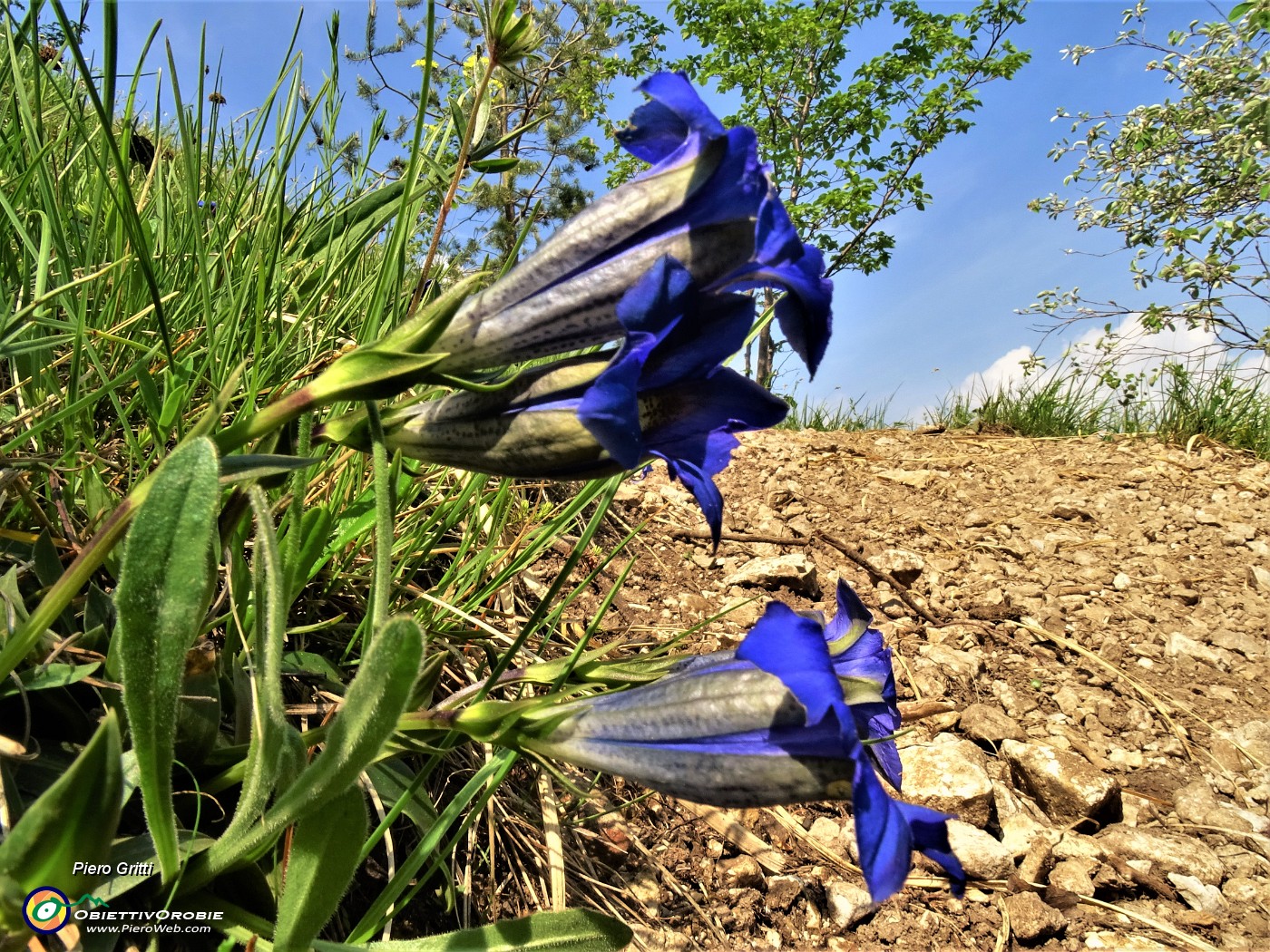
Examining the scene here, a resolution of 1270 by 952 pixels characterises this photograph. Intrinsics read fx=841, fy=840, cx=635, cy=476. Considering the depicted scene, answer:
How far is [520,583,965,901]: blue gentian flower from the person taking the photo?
737 millimetres

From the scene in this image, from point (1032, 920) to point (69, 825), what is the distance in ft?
5.03

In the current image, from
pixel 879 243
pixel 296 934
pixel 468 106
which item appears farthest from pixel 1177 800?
pixel 879 243

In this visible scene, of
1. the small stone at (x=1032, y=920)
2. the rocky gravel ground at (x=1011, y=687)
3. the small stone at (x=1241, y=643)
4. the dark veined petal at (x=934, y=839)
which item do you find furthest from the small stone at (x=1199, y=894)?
the small stone at (x=1241, y=643)

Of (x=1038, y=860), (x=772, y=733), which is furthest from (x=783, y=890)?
(x=772, y=733)

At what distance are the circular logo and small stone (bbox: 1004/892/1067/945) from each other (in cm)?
147

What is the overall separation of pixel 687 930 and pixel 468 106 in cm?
170

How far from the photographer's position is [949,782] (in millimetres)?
1762

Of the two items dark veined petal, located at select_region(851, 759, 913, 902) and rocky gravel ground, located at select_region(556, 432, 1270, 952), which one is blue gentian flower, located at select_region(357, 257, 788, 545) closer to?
dark veined petal, located at select_region(851, 759, 913, 902)

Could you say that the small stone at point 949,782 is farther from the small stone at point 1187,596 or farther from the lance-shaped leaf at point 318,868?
the small stone at point 1187,596

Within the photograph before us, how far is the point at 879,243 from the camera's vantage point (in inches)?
538

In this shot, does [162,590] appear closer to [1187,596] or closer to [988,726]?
[988,726]

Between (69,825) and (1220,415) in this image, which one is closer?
(69,825)

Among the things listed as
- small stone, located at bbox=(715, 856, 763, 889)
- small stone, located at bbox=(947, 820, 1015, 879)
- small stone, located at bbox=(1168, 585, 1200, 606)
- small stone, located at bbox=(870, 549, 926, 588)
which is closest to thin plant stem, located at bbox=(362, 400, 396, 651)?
small stone, located at bbox=(715, 856, 763, 889)

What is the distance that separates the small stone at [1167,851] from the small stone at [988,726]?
296 mm
